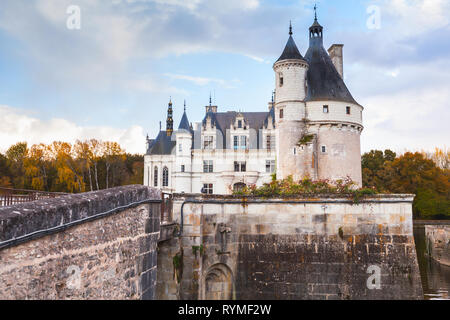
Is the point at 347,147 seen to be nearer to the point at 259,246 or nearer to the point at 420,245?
the point at 259,246

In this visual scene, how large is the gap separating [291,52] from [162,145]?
1193 inches

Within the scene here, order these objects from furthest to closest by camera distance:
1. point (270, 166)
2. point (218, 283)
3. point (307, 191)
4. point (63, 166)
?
point (63, 166) < point (270, 166) < point (307, 191) < point (218, 283)

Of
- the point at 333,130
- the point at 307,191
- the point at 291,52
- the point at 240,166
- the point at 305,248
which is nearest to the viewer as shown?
the point at 305,248

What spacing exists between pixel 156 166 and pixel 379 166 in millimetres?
36507

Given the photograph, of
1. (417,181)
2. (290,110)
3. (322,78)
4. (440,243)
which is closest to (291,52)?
(322,78)

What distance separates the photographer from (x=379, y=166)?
60594 millimetres

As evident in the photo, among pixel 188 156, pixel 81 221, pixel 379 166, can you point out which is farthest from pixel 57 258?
pixel 379 166

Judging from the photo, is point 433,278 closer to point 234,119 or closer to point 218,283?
point 218,283

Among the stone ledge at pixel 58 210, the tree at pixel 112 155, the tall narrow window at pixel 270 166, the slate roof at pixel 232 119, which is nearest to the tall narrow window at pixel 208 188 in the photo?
the slate roof at pixel 232 119

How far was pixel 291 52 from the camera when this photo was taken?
2494 cm

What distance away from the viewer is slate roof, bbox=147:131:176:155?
5116cm

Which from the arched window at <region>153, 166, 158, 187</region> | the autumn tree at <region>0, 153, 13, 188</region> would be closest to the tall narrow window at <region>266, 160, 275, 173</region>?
the arched window at <region>153, 166, 158, 187</region>

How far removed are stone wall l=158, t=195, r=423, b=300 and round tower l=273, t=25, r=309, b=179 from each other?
841 centimetres

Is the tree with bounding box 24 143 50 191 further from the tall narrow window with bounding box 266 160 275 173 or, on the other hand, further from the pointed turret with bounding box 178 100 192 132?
the tall narrow window with bounding box 266 160 275 173
